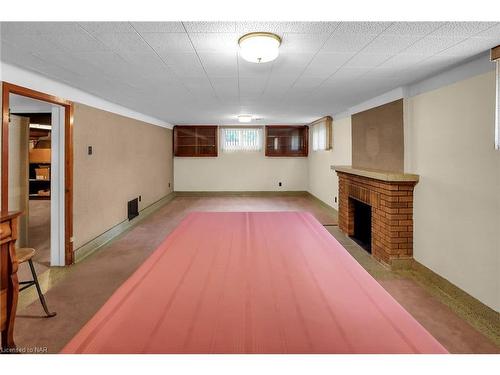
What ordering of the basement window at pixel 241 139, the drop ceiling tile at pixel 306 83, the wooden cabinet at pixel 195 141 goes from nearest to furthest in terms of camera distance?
the drop ceiling tile at pixel 306 83
the wooden cabinet at pixel 195 141
the basement window at pixel 241 139

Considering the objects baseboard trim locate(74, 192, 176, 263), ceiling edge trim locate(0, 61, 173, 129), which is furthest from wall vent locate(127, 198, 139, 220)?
ceiling edge trim locate(0, 61, 173, 129)

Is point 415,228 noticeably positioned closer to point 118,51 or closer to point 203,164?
point 118,51

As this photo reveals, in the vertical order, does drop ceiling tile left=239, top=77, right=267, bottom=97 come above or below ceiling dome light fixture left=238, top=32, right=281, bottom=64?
above

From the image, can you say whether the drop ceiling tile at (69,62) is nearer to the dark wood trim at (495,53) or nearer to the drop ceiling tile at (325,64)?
the drop ceiling tile at (325,64)

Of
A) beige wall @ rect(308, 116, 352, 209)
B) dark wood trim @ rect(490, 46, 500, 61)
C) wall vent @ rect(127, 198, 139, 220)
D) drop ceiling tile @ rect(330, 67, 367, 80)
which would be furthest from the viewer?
beige wall @ rect(308, 116, 352, 209)

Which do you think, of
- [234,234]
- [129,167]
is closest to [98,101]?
[129,167]

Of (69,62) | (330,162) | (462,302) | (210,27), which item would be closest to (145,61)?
(69,62)

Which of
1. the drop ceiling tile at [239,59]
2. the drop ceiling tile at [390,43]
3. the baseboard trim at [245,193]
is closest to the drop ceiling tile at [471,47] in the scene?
the drop ceiling tile at [239,59]

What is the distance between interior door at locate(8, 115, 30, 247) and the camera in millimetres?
4090

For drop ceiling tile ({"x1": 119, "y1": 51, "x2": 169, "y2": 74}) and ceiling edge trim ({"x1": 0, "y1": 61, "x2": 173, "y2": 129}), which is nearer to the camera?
drop ceiling tile ({"x1": 119, "y1": 51, "x2": 169, "y2": 74})

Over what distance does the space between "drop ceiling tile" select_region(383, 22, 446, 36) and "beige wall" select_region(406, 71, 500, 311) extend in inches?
33.7

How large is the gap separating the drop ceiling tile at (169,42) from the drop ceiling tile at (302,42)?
72cm

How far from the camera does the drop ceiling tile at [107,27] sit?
6.44ft

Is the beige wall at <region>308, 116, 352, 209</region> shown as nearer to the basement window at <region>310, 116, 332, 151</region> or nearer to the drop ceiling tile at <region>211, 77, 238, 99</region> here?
the basement window at <region>310, 116, 332, 151</region>
